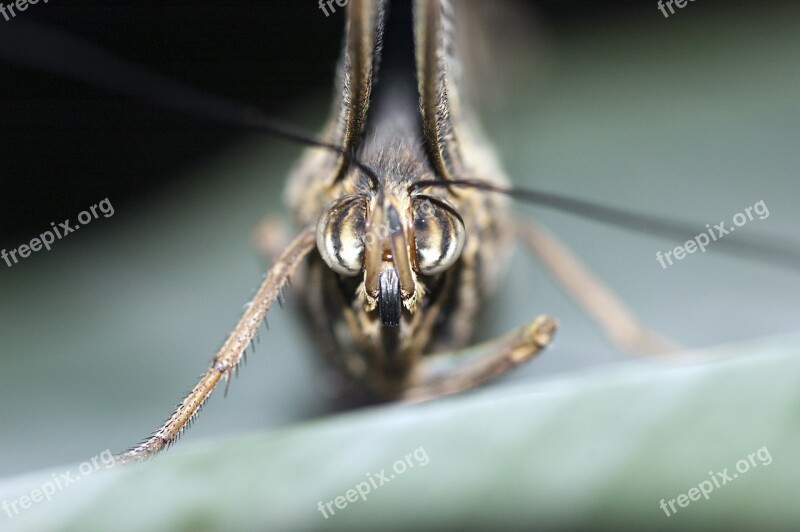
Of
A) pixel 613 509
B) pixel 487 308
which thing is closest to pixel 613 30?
pixel 487 308

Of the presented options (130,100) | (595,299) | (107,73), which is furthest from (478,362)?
(130,100)

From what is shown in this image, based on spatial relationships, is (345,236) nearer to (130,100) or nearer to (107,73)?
(107,73)

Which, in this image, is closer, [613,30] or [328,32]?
[328,32]

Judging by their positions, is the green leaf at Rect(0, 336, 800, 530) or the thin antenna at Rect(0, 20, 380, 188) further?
the thin antenna at Rect(0, 20, 380, 188)

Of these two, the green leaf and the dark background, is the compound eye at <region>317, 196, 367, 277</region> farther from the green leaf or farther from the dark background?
the dark background

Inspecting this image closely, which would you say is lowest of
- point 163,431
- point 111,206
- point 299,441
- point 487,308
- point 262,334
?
point 299,441

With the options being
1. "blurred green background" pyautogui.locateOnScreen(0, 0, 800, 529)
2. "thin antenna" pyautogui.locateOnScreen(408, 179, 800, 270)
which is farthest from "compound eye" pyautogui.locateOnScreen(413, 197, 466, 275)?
"blurred green background" pyautogui.locateOnScreen(0, 0, 800, 529)

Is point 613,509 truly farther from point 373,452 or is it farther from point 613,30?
point 613,30
